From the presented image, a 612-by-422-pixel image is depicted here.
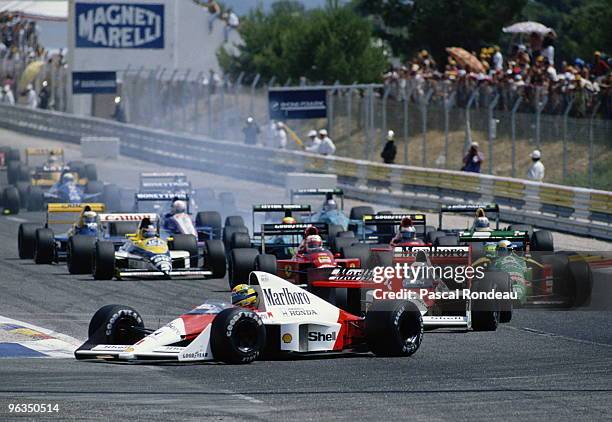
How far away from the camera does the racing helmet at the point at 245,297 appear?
16469 millimetres

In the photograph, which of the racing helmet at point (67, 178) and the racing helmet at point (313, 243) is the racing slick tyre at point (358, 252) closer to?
the racing helmet at point (313, 243)

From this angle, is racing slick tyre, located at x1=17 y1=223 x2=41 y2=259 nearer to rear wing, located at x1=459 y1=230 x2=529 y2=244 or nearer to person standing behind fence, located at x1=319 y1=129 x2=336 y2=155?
rear wing, located at x1=459 y1=230 x2=529 y2=244

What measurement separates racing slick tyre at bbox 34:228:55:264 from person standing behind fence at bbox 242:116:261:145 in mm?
20478

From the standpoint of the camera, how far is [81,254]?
81.7 feet

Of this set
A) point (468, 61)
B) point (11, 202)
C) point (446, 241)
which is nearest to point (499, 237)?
point (446, 241)

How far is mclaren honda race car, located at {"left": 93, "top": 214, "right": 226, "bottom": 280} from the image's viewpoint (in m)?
24.1

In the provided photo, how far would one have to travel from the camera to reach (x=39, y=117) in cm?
6131

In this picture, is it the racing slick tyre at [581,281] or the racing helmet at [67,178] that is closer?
the racing slick tyre at [581,281]

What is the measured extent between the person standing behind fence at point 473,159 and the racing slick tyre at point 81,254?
1285 cm

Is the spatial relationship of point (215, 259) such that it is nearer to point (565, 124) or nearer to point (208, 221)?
point (208, 221)

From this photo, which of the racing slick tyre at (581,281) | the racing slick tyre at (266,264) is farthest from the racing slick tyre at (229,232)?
the racing slick tyre at (581,281)

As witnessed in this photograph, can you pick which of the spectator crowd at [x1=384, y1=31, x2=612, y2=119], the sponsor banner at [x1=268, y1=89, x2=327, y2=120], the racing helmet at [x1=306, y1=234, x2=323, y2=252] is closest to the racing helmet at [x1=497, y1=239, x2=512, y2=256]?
the racing helmet at [x1=306, y1=234, x2=323, y2=252]

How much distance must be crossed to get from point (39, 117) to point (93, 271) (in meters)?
37.7

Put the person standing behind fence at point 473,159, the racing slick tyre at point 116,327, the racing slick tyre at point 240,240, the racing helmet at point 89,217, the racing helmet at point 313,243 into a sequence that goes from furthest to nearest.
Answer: the person standing behind fence at point 473,159 → the racing helmet at point 89,217 → the racing slick tyre at point 240,240 → the racing helmet at point 313,243 → the racing slick tyre at point 116,327
